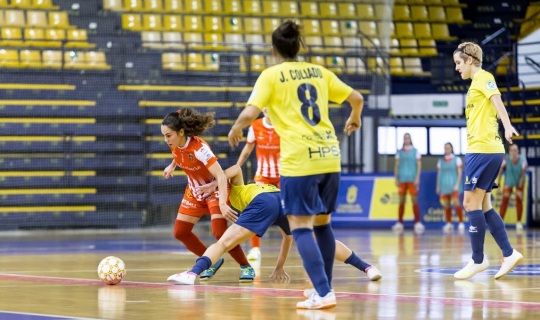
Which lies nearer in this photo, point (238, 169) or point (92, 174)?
point (238, 169)

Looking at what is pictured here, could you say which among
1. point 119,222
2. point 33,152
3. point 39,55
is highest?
point 39,55

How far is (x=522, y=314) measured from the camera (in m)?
6.43

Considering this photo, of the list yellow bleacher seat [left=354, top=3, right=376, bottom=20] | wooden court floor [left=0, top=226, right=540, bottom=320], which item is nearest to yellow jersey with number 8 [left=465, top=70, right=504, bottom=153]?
wooden court floor [left=0, top=226, right=540, bottom=320]

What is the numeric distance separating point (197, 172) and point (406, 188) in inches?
520

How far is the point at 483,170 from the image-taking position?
926 centimetres

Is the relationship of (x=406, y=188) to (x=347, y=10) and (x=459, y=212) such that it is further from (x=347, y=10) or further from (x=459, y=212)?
(x=347, y=10)

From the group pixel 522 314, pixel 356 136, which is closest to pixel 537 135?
pixel 356 136

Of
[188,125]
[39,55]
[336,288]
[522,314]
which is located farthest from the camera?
[39,55]

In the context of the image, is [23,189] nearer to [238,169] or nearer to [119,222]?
[119,222]

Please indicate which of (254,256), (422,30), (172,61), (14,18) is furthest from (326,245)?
(422,30)

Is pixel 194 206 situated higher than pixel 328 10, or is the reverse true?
pixel 328 10

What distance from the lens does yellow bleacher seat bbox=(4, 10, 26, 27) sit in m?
22.8

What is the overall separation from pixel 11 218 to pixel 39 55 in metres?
3.82

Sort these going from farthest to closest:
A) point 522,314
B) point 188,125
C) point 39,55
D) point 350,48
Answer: point 350,48
point 39,55
point 188,125
point 522,314
